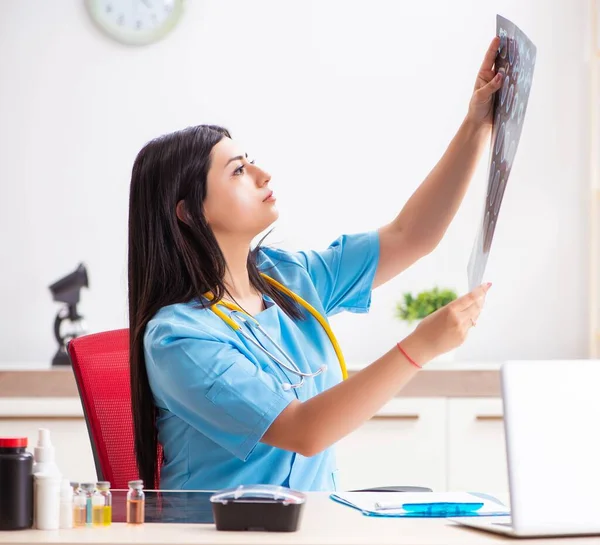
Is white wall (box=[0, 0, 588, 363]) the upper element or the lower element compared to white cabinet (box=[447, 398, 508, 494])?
upper

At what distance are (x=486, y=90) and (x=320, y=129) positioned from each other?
1922 mm

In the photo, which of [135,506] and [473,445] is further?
[473,445]

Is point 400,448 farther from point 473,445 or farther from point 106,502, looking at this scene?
point 106,502

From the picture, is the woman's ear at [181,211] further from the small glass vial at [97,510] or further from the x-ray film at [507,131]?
the small glass vial at [97,510]

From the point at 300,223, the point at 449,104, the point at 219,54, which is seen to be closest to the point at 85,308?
the point at 300,223

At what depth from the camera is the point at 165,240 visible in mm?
1513

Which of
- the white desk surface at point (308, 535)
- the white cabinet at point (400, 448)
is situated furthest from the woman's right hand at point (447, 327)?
the white cabinet at point (400, 448)

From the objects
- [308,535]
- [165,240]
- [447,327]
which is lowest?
[308,535]

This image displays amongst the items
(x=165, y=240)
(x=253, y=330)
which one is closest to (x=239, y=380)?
(x=253, y=330)

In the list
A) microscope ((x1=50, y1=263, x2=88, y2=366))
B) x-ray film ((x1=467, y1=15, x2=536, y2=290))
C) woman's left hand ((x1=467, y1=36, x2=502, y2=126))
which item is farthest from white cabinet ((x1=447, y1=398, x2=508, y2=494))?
x-ray film ((x1=467, y1=15, x2=536, y2=290))

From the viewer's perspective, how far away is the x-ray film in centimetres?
126

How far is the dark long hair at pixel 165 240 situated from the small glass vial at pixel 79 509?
0.46 m

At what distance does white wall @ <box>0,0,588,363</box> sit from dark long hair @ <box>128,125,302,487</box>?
69.6 inches

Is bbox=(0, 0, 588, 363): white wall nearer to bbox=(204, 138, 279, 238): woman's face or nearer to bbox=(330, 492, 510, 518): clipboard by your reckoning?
bbox=(204, 138, 279, 238): woman's face
